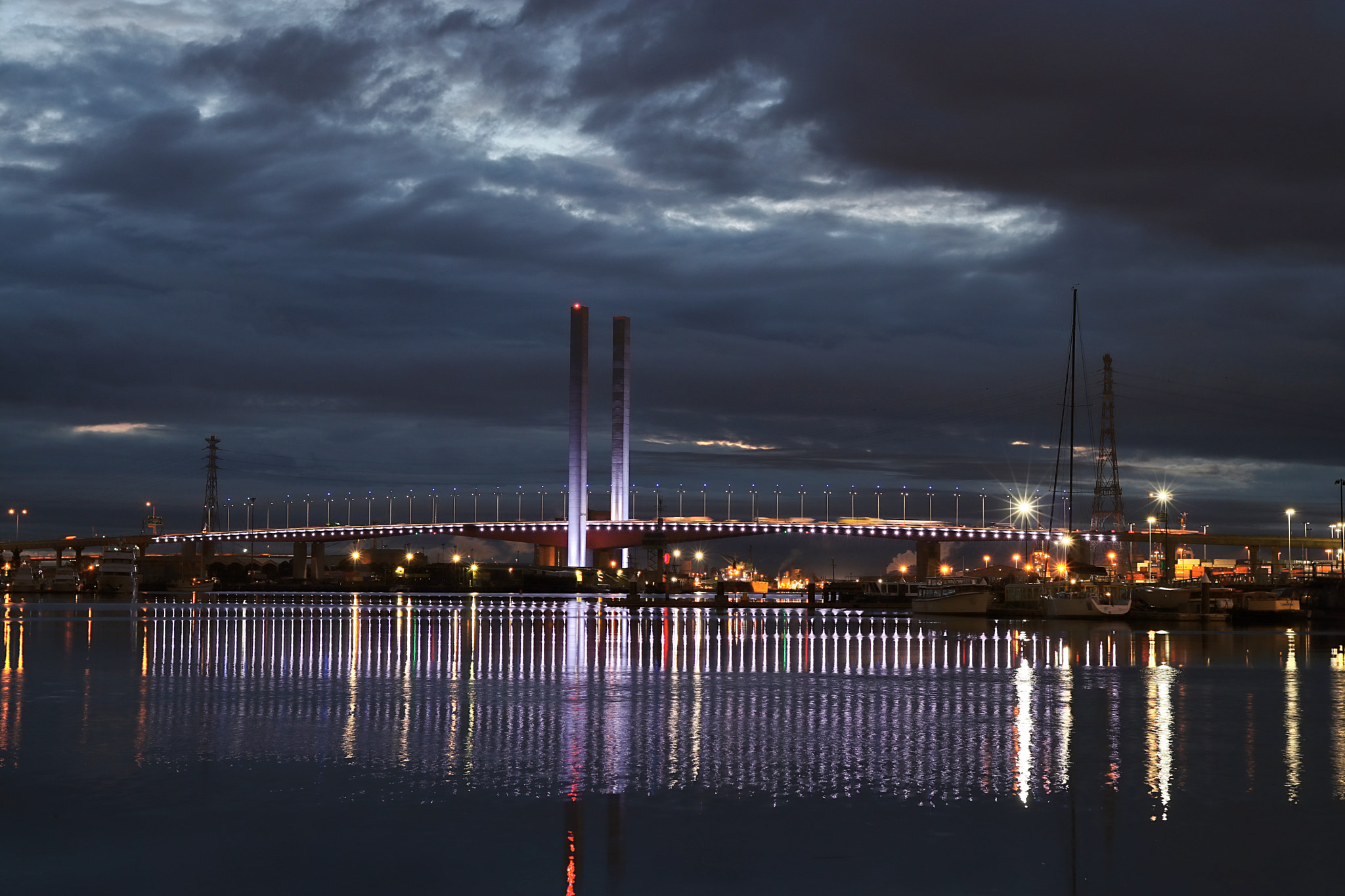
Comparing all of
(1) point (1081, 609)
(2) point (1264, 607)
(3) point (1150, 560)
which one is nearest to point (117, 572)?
(1) point (1081, 609)

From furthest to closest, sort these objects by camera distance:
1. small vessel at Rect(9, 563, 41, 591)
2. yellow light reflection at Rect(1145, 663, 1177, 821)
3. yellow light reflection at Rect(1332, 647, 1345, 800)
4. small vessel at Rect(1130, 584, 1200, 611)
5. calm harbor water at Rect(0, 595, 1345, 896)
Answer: small vessel at Rect(9, 563, 41, 591)
small vessel at Rect(1130, 584, 1200, 611)
yellow light reflection at Rect(1332, 647, 1345, 800)
yellow light reflection at Rect(1145, 663, 1177, 821)
calm harbor water at Rect(0, 595, 1345, 896)

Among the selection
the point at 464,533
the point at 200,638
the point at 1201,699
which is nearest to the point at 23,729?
the point at 1201,699

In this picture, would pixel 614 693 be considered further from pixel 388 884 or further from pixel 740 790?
pixel 388 884

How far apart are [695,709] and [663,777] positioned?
5952 mm

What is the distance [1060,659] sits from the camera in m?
30.5

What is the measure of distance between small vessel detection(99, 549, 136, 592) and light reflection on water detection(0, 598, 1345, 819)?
2912 inches

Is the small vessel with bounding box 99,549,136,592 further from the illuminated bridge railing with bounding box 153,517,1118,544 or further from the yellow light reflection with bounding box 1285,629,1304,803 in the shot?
the yellow light reflection with bounding box 1285,629,1304,803

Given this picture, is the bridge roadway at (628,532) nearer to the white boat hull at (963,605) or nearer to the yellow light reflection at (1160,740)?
the white boat hull at (963,605)

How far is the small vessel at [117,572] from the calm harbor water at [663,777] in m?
86.2

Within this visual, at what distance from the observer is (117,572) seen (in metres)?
114

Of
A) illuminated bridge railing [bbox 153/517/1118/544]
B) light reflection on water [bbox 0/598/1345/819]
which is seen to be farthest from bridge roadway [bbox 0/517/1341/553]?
light reflection on water [bbox 0/598/1345/819]

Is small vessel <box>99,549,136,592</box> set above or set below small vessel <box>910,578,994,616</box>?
below

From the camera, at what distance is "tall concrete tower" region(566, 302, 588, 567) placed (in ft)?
382

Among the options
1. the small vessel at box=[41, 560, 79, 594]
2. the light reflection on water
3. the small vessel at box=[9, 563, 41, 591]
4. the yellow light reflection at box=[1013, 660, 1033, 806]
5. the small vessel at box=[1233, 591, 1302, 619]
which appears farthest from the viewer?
the small vessel at box=[9, 563, 41, 591]
